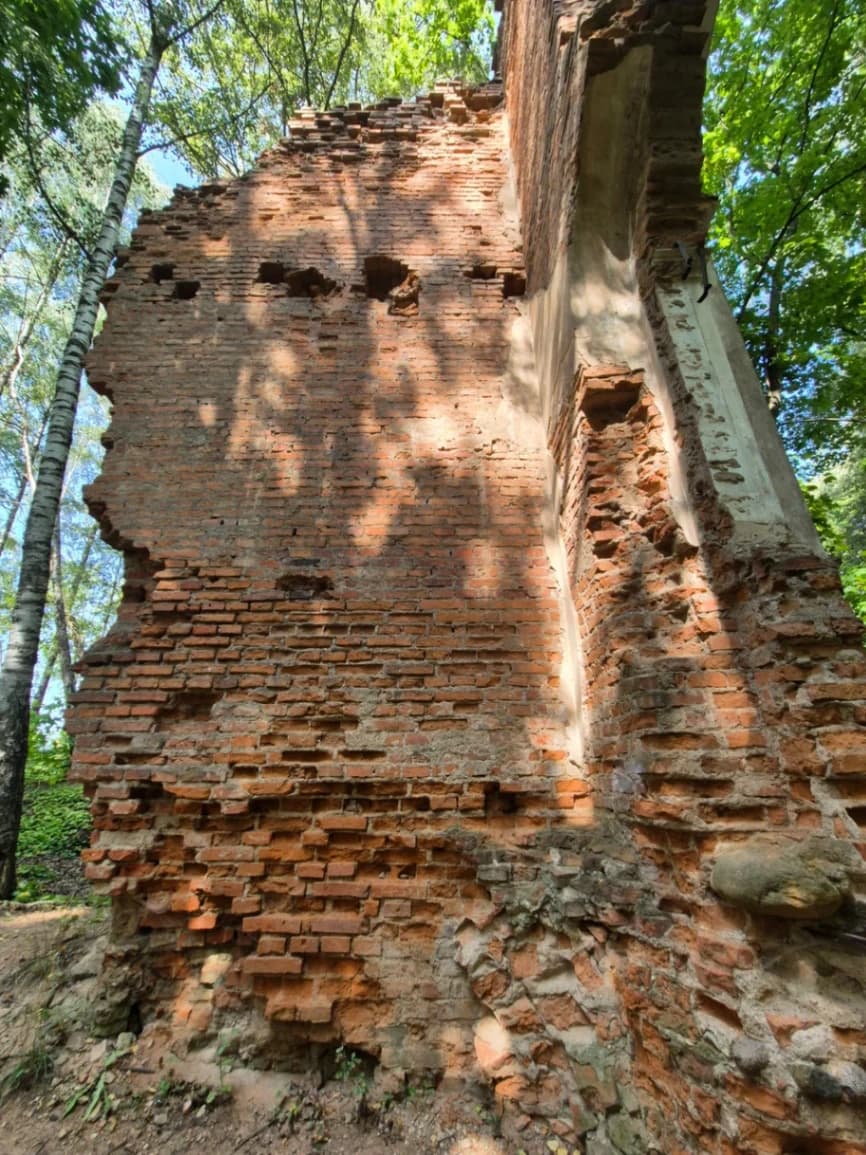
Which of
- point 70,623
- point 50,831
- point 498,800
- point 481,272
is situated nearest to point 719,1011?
point 498,800

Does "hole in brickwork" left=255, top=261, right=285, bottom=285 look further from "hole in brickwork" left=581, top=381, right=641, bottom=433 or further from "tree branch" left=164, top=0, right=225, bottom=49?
"tree branch" left=164, top=0, right=225, bottom=49

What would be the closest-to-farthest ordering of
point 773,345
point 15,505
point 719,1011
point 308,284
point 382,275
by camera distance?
point 719,1011
point 308,284
point 382,275
point 773,345
point 15,505

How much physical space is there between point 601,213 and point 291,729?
11.7ft

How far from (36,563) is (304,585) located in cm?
273

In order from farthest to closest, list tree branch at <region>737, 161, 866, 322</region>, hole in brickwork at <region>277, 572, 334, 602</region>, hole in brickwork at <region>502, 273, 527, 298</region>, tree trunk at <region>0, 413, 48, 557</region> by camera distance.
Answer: tree trunk at <region>0, 413, 48, 557</region> < tree branch at <region>737, 161, 866, 322</region> < hole in brickwork at <region>502, 273, 527, 298</region> < hole in brickwork at <region>277, 572, 334, 602</region>

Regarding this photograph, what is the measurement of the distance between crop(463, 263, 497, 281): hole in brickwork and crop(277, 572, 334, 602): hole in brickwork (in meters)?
2.95

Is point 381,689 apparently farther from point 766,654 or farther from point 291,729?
point 766,654

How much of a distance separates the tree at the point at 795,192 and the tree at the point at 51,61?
749 centimetres

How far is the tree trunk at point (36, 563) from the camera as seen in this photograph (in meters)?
4.14

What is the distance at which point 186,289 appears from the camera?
4586 millimetres

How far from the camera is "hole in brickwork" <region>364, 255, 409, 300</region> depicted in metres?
4.66

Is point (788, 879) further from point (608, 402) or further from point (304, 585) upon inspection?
point (304, 585)

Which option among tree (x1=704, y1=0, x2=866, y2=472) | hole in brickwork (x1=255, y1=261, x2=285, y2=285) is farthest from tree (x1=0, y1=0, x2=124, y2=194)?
tree (x1=704, y1=0, x2=866, y2=472)

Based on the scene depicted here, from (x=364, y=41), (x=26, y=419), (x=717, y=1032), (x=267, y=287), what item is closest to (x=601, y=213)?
(x=267, y=287)
